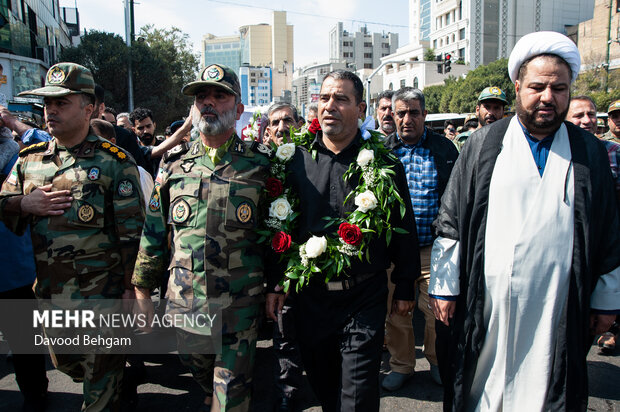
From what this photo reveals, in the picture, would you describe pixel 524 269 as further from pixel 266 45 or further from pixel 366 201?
pixel 266 45

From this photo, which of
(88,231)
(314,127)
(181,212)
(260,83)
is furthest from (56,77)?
(260,83)

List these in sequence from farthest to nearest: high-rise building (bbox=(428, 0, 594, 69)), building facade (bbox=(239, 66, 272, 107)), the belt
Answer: building facade (bbox=(239, 66, 272, 107))
high-rise building (bbox=(428, 0, 594, 69))
the belt

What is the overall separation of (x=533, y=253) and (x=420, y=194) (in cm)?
165

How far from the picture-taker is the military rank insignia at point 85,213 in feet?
9.50

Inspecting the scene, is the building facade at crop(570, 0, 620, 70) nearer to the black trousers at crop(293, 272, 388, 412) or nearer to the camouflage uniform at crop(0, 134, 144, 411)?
the black trousers at crop(293, 272, 388, 412)

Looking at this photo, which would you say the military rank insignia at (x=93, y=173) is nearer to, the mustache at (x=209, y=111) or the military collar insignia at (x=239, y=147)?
the mustache at (x=209, y=111)

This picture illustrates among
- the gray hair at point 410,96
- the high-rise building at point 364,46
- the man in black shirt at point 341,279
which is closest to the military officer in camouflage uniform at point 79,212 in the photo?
the man in black shirt at point 341,279

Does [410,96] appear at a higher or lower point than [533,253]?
higher

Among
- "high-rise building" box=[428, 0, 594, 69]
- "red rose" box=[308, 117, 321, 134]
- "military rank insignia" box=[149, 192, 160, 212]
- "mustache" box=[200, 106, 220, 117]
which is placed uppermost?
"high-rise building" box=[428, 0, 594, 69]

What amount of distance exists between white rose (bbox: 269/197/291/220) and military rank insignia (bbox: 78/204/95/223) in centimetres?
120

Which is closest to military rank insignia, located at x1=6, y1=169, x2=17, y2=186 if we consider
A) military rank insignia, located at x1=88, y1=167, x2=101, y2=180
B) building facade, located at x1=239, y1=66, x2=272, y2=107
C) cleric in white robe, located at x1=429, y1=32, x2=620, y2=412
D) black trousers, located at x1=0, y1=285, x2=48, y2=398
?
military rank insignia, located at x1=88, y1=167, x2=101, y2=180

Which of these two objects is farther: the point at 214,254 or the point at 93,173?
the point at 93,173

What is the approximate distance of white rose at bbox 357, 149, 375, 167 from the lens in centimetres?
284

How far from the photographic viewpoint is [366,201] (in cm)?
271
